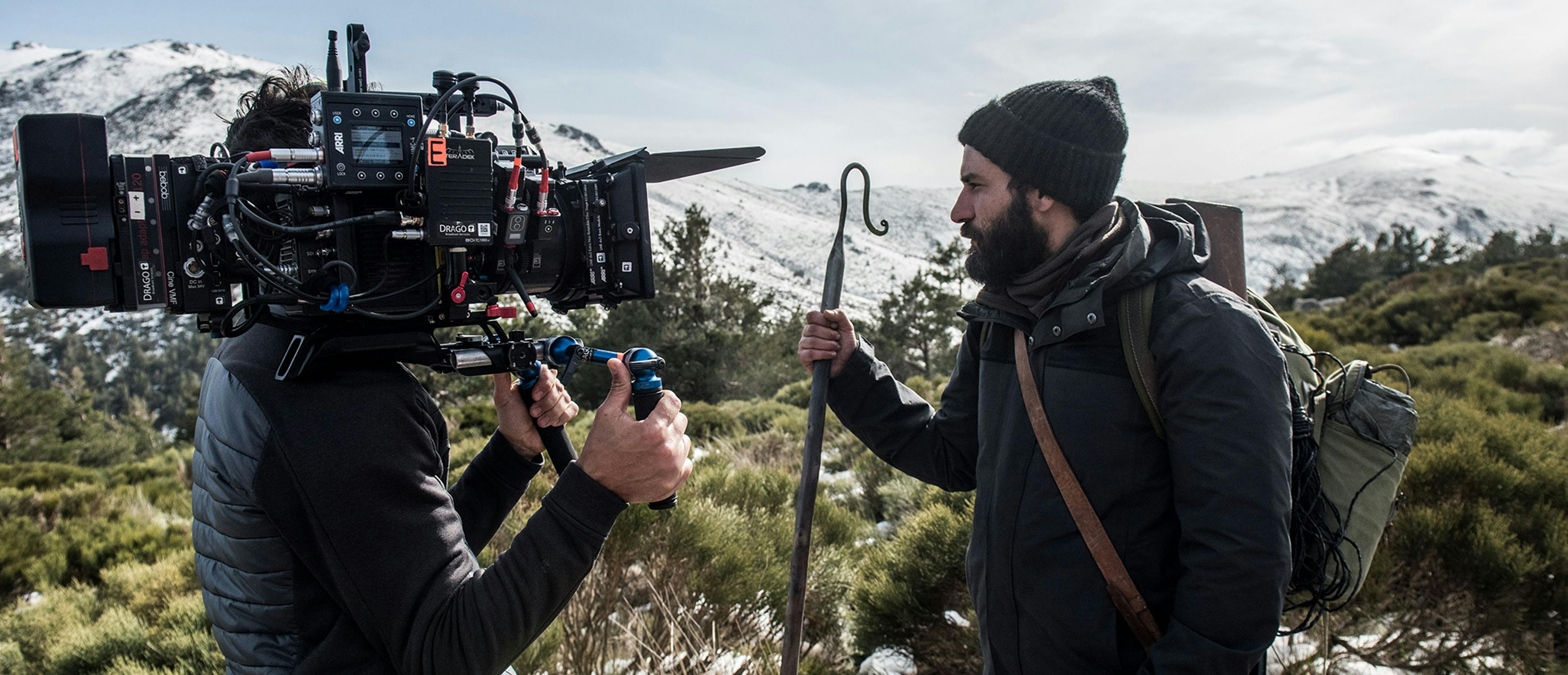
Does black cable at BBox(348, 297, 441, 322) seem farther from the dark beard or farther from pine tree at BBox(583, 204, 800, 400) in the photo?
pine tree at BBox(583, 204, 800, 400)

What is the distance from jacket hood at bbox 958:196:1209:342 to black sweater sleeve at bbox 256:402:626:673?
1077mm

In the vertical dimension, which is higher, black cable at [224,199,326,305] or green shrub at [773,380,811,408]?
black cable at [224,199,326,305]

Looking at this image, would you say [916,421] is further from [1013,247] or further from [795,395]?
[795,395]

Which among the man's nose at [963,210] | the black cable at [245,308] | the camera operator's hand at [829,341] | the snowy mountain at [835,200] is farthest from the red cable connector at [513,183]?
the snowy mountain at [835,200]

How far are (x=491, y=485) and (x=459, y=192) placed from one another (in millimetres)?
761

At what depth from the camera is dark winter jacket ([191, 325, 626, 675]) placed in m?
1.24


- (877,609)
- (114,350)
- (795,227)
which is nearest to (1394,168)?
(795,227)


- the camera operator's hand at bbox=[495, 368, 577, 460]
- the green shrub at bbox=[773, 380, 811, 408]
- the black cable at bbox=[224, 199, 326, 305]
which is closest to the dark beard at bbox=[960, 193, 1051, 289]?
the camera operator's hand at bbox=[495, 368, 577, 460]

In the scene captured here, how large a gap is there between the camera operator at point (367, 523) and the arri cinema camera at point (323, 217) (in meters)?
0.14

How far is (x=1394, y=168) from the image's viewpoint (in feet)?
372

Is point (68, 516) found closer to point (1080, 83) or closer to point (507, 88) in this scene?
point (507, 88)

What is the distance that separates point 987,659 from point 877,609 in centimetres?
171

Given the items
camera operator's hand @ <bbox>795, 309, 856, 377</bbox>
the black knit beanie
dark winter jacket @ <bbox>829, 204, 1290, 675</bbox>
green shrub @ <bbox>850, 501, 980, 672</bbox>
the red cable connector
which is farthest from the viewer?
green shrub @ <bbox>850, 501, 980, 672</bbox>

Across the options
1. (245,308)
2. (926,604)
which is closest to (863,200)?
(245,308)
